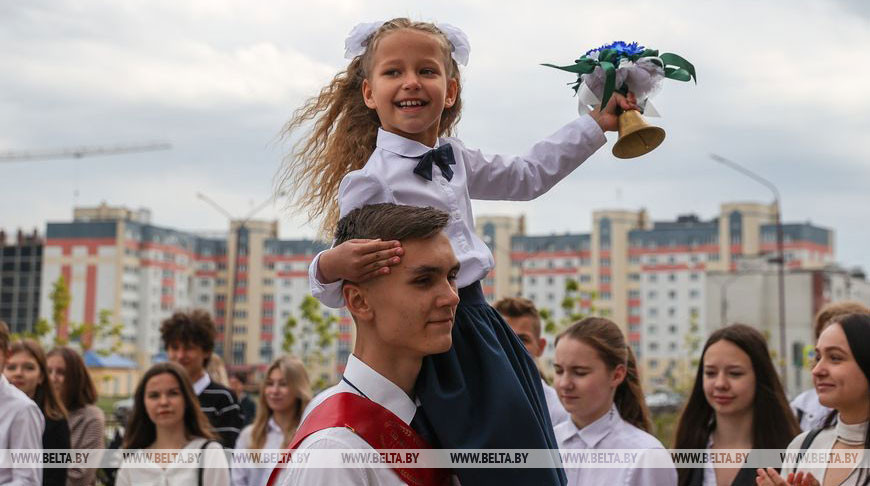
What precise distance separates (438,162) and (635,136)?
2.46ft

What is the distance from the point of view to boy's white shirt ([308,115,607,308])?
3535 mm

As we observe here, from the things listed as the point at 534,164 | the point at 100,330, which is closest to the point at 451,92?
the point at 534,164

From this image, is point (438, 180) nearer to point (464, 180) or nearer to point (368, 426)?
point (464, 180)

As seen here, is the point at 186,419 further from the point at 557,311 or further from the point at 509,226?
the point at 557,311

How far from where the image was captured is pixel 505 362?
10.7ft

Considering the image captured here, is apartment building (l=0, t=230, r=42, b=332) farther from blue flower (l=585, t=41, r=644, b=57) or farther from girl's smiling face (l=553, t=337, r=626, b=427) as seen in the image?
blue flower (l=585, t=41, r=644, b=57)

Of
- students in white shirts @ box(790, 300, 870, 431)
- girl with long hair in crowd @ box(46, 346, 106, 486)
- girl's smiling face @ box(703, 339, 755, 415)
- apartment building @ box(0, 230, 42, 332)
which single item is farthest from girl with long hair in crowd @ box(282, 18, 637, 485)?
apartment building @ box(0, 230, 42, 332)

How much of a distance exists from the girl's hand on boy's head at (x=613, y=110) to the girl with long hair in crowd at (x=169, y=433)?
344 cm

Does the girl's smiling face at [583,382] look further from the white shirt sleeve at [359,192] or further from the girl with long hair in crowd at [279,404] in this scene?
the girl with long hair in crowd at [279,404]

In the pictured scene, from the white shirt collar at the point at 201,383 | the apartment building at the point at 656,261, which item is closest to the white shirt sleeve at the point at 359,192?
the white shirt collar at the point at 201,383

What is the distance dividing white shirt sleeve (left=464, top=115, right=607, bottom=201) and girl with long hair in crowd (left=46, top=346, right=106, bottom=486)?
476cm

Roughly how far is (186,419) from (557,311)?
11988cm

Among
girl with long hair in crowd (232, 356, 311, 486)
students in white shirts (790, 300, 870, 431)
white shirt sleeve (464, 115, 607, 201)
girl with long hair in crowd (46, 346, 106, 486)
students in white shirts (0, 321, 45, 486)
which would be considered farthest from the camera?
girl with long hair in crowd (232, 356, 311, 486)

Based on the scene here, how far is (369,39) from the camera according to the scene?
12.6 feet
